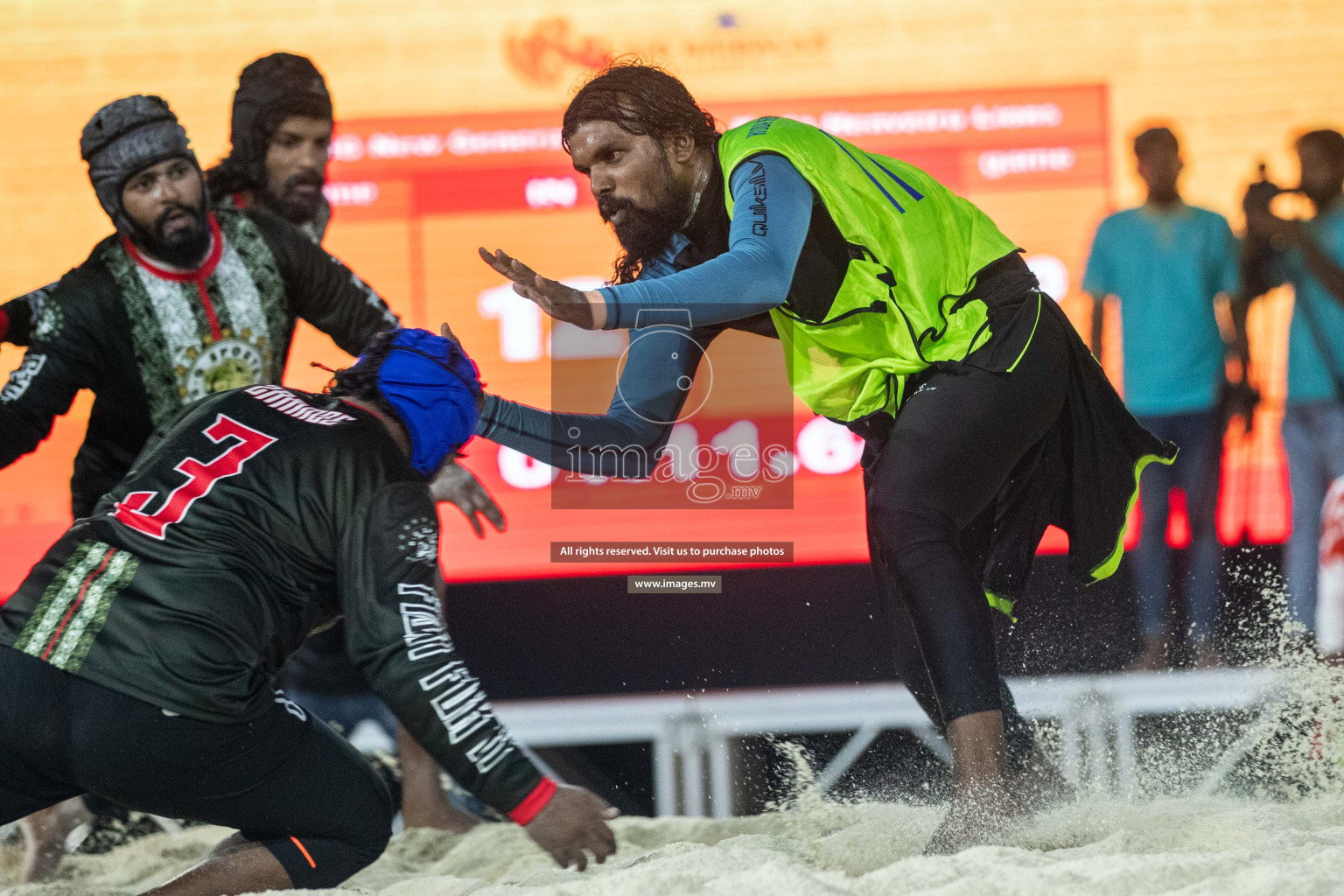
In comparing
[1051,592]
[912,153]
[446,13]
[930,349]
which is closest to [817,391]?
[930,349]

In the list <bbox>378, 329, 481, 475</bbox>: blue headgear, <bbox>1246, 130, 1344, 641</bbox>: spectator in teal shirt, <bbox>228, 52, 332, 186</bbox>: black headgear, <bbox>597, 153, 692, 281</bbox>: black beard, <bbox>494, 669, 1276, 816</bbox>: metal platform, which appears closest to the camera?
<bbox>378, 329, 481, 475</bbox>: blue headgear

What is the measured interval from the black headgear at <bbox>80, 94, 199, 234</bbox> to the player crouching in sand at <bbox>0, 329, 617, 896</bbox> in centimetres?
94

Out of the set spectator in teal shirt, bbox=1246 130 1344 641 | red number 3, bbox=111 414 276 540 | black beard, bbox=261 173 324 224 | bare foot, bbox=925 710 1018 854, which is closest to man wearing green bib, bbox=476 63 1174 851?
bare foot, bbox=925 710 1018 854

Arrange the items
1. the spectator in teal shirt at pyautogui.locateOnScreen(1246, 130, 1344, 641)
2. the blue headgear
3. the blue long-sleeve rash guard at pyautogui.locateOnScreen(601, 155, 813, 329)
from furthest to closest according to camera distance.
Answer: the spectator in teal shirt at pyautogui.locateOnScreen(1246, 130, 1344, 641) → the blue headgear → the blue long-sleeve rash guard at pyautogui.locateOnScreen(601, 155, 813, 329)

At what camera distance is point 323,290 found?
3.12 meters

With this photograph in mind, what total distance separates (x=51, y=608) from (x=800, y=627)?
6.23ft

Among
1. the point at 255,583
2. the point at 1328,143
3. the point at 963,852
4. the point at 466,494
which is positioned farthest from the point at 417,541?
the point at 1328,143

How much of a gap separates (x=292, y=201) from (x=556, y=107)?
952 mm

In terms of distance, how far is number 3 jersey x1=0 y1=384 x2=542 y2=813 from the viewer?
2.00 meters

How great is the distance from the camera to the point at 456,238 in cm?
394

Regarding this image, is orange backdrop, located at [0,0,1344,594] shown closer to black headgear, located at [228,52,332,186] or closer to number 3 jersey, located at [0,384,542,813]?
black headgear, located at [228,52,332,186]

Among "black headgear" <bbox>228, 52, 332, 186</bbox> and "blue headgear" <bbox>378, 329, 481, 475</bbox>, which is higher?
"black headgear" <bbox>228, 52, 332, 186</bbox>

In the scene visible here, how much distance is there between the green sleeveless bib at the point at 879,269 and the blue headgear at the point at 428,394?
627mm

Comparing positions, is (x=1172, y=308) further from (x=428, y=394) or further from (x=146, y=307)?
(x=146, y=307)
